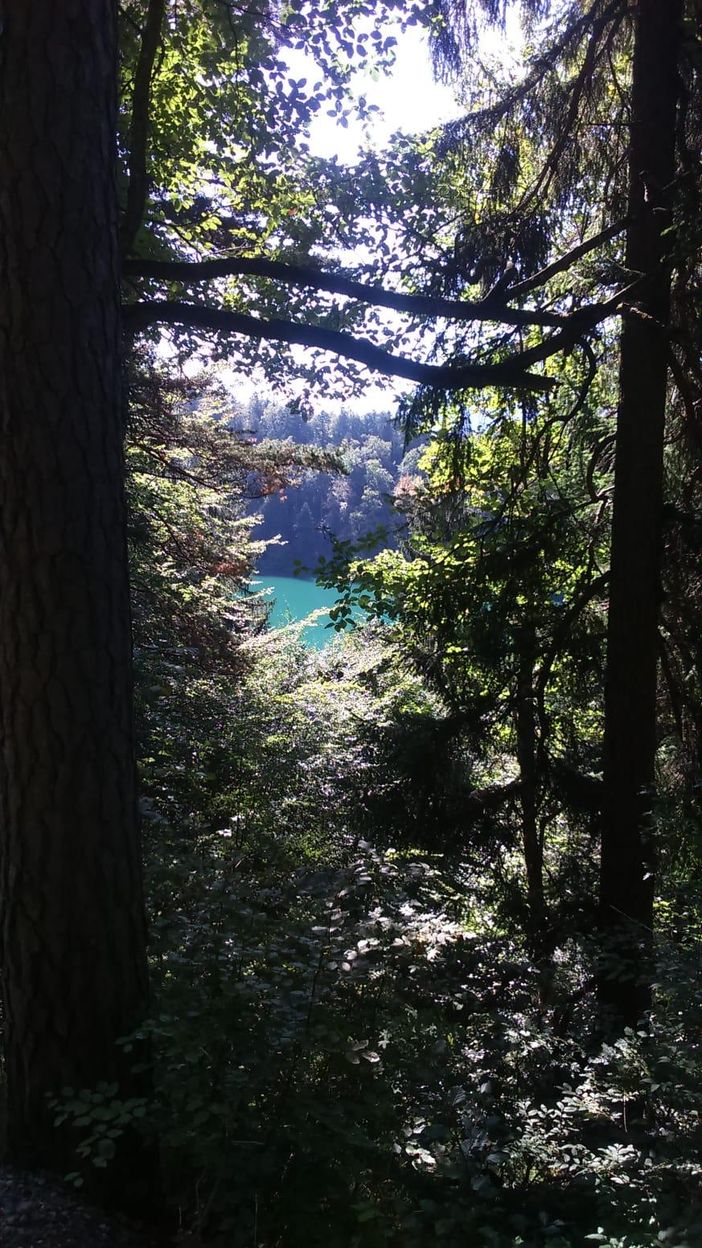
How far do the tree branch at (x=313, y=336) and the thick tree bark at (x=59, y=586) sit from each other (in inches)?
56.6

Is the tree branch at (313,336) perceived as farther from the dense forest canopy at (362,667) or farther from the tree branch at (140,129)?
the tree branch at (140,129)

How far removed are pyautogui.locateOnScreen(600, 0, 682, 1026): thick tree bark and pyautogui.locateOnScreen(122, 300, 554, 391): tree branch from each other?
1.38m

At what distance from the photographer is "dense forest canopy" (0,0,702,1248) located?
2.21 meters

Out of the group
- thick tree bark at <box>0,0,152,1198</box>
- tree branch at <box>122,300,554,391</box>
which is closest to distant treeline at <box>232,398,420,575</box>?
tree branch at <box>122,300,554,391</box>

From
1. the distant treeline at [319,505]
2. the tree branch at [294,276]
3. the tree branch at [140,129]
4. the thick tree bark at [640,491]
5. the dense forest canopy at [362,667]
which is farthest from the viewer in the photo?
the distant treeline at [319,505]

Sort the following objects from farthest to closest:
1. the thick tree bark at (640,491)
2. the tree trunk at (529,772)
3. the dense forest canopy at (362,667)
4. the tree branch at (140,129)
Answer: the tree trunk at (529,772)
the thick tree bark at (640,491)
the tree branch at (140,129)
the dense forest canopy at (362,667)

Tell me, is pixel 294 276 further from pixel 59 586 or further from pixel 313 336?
pixel 59 586

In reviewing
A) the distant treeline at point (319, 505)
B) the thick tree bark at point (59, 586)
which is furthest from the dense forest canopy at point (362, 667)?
the distant treeline at point (319, 505)

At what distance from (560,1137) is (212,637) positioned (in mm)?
8258

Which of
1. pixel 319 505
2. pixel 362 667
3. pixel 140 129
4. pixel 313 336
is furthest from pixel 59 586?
pixel 319 505

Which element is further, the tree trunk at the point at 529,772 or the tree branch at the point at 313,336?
the tree trunk at the point at 529,772

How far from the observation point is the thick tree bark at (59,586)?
222 cm

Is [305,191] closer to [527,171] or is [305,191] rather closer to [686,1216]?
[527,171]

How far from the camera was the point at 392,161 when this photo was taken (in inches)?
239
